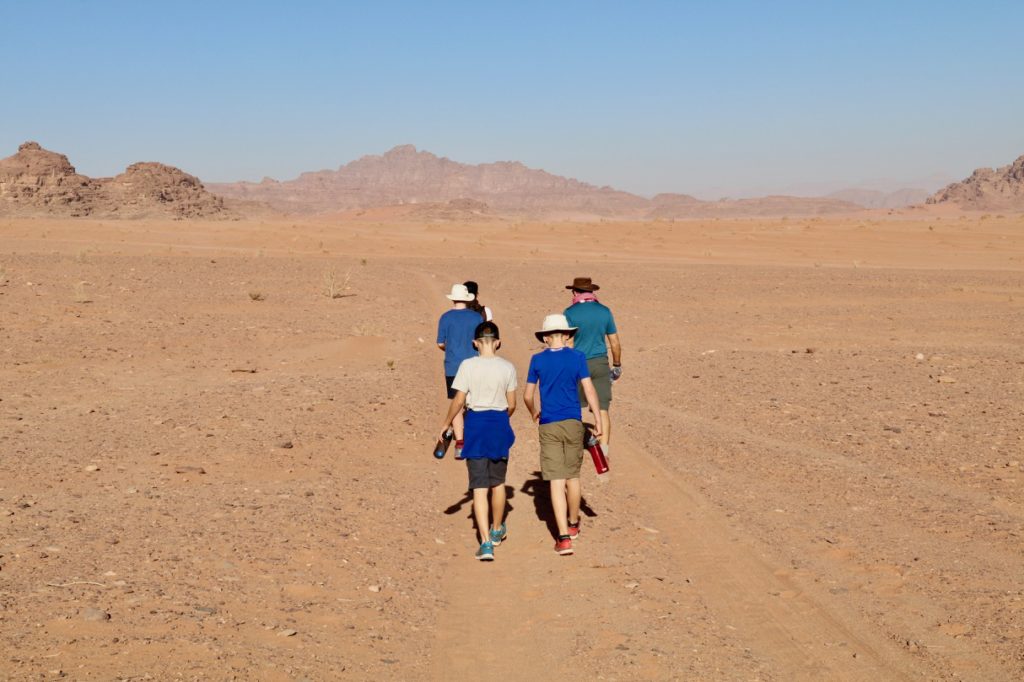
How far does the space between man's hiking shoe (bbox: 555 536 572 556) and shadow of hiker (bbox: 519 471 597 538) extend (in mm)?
348

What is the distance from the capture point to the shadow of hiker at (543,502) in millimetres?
8211

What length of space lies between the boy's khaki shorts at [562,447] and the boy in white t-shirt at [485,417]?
0.35 meters

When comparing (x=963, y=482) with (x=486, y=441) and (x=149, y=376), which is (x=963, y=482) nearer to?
(x=486, y=441)

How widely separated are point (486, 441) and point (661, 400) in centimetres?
738

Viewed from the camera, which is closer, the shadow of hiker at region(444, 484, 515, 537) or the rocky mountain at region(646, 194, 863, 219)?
the shadow of hiker at region(444, 484, 515, 537)

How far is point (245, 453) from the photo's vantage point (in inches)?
394

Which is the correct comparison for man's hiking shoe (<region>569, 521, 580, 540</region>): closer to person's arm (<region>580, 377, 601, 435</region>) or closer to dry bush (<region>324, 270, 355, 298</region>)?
person's arm (<region>580, 377, 601, 435</region>)

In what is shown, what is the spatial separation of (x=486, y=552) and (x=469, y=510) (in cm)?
151

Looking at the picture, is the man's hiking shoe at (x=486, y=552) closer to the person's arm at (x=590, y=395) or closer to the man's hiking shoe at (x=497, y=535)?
the man's hiking shoe at (x=497, y=535)

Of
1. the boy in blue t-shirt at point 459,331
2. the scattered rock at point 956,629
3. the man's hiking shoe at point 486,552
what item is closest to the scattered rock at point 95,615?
the man's hiking shoe at point 486,552

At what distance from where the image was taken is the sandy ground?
555cm

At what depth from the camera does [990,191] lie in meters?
140

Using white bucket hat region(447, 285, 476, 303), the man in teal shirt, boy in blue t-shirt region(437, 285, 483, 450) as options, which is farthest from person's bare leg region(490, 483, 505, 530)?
white bucket hat region(447, 285, 476, 303)

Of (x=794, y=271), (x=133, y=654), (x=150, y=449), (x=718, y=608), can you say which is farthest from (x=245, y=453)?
(x=794, y=271)
